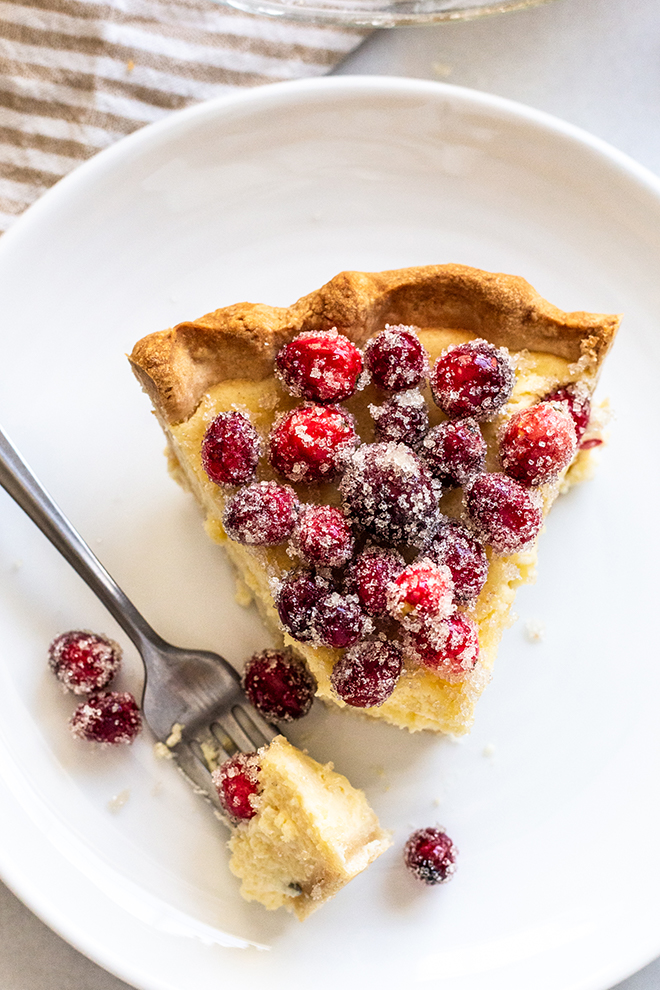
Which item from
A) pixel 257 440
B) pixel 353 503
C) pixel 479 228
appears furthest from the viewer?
pixel 479 228

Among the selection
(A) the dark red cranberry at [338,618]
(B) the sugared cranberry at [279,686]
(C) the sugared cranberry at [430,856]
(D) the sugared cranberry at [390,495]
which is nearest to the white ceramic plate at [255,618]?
(C) the sugared cranberry at [430,856]

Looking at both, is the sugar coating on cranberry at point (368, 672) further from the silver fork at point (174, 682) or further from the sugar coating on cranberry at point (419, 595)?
the silver fork at point (174, 682)

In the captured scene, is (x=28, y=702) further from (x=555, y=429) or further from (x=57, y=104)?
(x=57, y=104)

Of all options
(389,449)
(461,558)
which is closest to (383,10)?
(389,449)

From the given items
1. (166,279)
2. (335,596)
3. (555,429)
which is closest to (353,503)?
(335,596)

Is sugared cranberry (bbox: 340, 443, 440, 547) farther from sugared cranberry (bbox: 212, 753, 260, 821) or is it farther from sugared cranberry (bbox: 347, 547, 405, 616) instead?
sugared cranberry (bbox: 212, 753, 260, 821)

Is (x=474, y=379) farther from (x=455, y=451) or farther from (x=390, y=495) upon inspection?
(x=390, y=495)

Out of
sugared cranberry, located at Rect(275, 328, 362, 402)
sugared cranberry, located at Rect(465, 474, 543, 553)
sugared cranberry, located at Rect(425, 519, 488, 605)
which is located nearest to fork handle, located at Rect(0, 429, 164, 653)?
sugared cranberry, located at Rect(275, 328, 362, 402)
